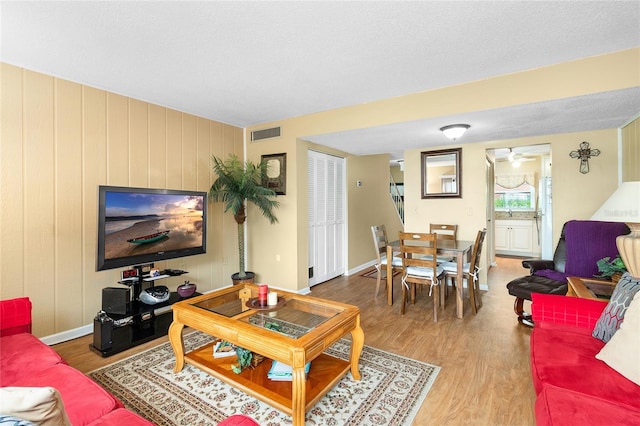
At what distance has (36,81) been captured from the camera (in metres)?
2.67

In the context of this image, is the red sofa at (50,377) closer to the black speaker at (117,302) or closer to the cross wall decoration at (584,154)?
the black speaker at (117,302)

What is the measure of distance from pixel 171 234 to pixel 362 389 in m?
2.39

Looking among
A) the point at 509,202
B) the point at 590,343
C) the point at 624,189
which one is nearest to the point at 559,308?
the point at 590,343

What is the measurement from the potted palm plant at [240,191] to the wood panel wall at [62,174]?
63 centimetres

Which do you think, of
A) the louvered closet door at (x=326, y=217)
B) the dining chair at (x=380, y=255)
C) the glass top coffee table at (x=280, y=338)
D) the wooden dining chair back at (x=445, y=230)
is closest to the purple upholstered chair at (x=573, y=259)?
the wooden dining chair back at (x=445, y=230)

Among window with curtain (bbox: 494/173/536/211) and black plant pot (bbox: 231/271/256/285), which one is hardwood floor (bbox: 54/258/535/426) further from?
window with curtain (bbox: 494/173/536/211)

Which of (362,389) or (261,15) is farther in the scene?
(362,389)

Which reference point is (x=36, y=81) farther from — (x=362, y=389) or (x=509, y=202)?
(x=509, y=202)

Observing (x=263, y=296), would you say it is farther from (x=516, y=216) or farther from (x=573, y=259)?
(x=516, y=216)

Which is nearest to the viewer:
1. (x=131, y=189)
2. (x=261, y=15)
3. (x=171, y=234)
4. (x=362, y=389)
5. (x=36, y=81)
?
(x=261, y=15)

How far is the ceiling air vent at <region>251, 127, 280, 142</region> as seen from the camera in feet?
14.1

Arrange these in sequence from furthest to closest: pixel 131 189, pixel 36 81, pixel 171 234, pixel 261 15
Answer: pixel 171 234 → pixel 131 189 → pixel 36 81 → pixel 261 15

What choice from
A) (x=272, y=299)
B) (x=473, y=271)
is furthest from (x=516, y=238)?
(x=272, y=299)

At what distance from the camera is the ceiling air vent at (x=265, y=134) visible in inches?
169
